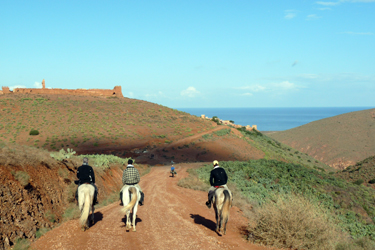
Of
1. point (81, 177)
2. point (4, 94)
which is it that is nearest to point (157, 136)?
point (4, 94)

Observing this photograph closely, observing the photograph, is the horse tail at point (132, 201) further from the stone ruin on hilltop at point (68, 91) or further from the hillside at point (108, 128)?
the stone ruin on hilltop at point (68, 91)

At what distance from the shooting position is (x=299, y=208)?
916 cm

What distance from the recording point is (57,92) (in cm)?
8412

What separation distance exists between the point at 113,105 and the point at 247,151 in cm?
4053

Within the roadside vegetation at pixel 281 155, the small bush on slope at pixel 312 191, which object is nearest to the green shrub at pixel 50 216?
the small bush on slope at pixel 312 191

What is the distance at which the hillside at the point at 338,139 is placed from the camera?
77312 mm

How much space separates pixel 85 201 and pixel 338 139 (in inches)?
3698

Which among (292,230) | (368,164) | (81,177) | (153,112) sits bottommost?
(368,164)

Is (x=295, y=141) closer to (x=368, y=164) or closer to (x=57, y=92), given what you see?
(x=368, y=164)

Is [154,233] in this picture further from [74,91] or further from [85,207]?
[74,91]

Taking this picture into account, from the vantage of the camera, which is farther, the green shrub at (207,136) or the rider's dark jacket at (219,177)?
the green shrub at (207,136)

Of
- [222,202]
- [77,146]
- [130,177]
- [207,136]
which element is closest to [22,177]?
[130,177]

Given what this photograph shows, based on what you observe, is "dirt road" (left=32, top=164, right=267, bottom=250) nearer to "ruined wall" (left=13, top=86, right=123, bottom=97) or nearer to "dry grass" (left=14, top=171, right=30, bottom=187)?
"dry grass" (left=14, top=171, right=30, bottom=187)

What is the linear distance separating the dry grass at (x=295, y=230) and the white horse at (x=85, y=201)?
5.44 metres
